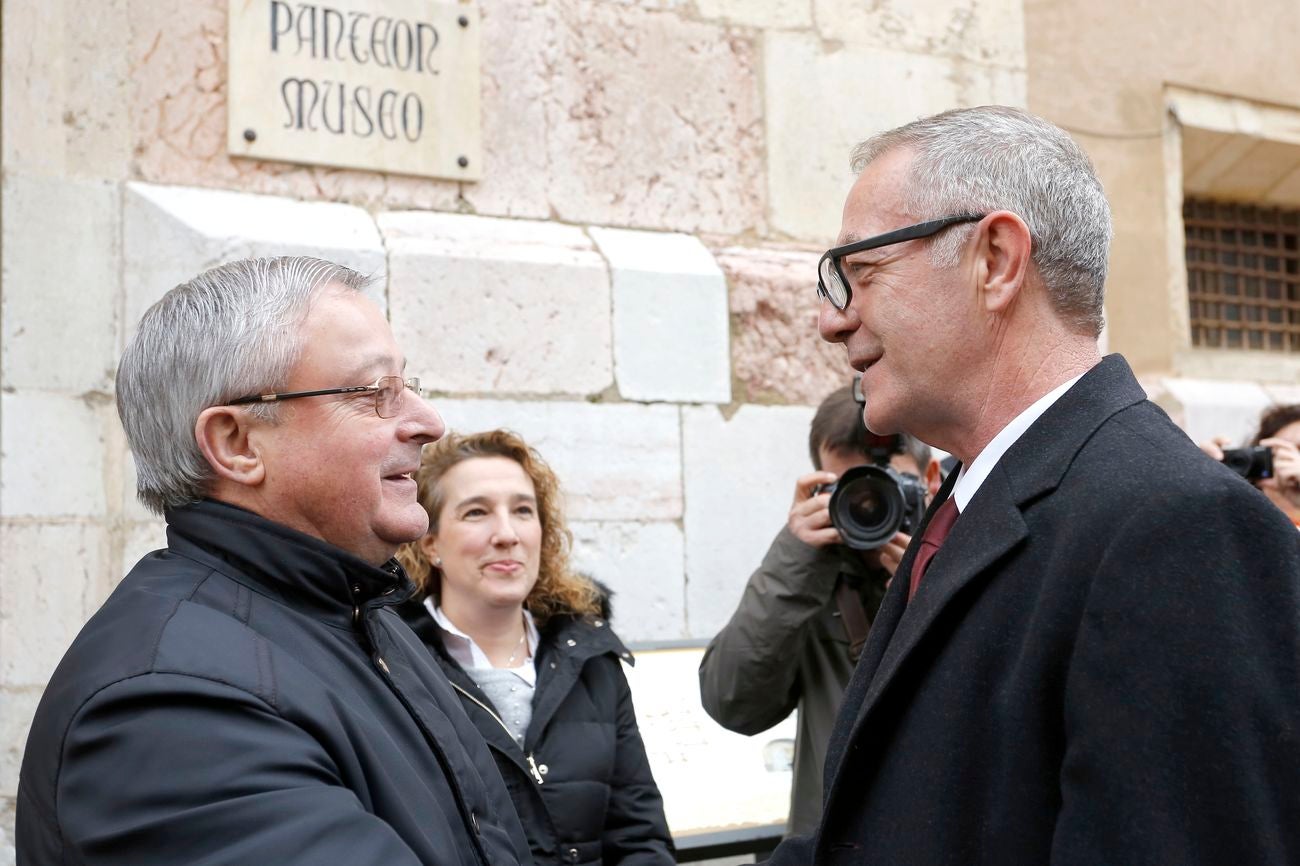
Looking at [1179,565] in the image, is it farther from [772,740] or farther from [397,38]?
[397,38]

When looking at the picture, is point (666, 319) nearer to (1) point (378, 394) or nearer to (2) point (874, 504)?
(2) point (874, 504)

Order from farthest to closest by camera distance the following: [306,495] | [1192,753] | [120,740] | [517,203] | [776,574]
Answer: [517,203] → [776,574] → [306,495] → [120,740] → [1192,753]

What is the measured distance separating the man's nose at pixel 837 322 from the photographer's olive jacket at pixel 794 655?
115cm

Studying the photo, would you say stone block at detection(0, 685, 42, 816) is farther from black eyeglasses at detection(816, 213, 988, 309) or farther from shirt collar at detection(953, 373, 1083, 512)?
shirt collar at detection(953, 373, 1083, 512)

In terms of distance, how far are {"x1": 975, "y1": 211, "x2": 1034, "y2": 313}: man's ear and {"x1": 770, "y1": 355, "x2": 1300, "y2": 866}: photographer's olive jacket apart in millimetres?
151

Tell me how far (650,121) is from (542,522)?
1903 mm

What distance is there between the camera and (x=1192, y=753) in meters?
1.36

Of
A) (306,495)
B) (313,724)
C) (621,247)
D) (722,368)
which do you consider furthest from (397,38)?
(313,724)

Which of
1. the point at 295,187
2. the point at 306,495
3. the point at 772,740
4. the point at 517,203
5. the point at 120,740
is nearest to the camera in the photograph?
the point at 120,740

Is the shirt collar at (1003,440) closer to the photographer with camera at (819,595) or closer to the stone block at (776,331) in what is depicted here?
the photographer with camera at (819,595)

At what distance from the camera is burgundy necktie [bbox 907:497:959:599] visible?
1.85 metres

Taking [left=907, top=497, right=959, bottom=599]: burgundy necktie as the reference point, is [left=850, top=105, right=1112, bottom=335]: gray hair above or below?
above

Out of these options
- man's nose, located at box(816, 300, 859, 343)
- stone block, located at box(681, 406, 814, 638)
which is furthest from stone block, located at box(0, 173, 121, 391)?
man's nose, located at box(816, 300, 859, 343)

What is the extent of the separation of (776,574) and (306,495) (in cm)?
137
